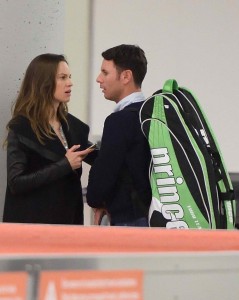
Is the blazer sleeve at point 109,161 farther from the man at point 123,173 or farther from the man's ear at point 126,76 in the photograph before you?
the man's ear at point 126,76

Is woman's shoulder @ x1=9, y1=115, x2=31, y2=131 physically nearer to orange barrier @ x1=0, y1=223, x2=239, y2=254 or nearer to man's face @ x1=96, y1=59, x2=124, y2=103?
man's face @ x1=96, y1=59, x2=124, y2=103

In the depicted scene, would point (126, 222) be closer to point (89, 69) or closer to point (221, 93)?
point (89, 69)

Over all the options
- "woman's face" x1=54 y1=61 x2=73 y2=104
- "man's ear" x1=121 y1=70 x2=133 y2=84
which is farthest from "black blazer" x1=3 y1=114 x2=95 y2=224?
"man's ear" x1=121 y1=70 x2=133 y2=84

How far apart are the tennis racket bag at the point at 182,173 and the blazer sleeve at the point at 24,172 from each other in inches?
13.5

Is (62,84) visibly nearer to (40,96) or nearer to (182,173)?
(40,96)

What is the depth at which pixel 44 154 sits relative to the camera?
1799 mm

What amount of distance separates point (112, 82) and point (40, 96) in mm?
262

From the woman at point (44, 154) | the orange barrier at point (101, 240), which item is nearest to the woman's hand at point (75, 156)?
the woman at point (44, 154)

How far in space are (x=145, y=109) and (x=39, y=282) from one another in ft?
3.08

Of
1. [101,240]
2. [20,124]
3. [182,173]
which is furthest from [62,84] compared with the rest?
[101,240]

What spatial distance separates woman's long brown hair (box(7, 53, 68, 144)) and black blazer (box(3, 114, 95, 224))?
0.03 metres

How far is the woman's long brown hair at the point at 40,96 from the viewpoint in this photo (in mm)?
1831

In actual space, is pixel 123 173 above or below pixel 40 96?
below

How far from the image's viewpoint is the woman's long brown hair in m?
1.83
